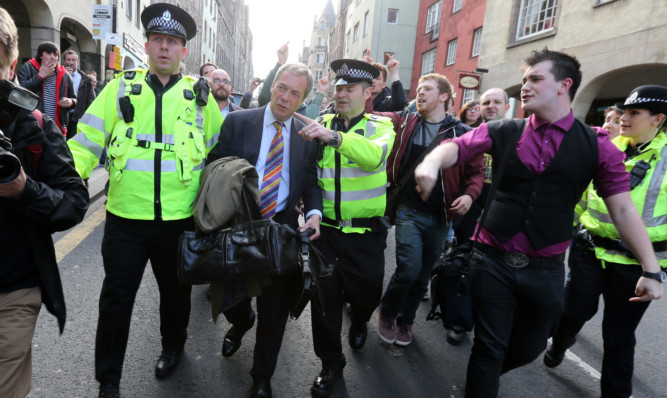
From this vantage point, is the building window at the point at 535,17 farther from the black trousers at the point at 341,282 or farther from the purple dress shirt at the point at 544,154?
the black trousers at the point at 341,282

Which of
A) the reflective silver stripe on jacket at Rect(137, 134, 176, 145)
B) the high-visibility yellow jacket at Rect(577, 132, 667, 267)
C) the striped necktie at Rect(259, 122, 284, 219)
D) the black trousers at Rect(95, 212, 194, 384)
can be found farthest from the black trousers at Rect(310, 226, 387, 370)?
the high-visibility yellow jacket at Rect(577, 132, 667, 267)

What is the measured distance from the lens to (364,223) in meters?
2.84

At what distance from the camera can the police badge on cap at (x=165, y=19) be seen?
238 cm

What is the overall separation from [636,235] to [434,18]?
84.9 ft

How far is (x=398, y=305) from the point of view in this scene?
3324 mm

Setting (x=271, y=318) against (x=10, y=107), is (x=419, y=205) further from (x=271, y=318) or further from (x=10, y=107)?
(x=10, y=107)

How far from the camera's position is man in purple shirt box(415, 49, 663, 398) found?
6.97ft

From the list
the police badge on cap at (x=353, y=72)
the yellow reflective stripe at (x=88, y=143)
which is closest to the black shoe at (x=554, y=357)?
the police badge on cap at (x=353, y=72)

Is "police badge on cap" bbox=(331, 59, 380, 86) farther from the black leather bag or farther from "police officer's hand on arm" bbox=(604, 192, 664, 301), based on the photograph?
"police officer's hand on arm" bbox=(604, 192, 664, 301)

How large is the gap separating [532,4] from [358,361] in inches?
566

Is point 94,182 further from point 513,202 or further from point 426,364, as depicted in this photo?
point 513,202

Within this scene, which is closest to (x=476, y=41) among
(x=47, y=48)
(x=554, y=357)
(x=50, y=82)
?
(x=50, y=82)

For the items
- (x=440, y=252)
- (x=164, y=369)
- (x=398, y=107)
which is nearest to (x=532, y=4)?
(x=398, y=107)

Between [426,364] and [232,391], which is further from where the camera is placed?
[426,364]
